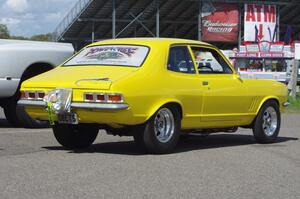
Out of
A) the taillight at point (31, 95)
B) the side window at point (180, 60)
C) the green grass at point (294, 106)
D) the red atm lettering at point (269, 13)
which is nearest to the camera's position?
the taillight at point (31, 95)

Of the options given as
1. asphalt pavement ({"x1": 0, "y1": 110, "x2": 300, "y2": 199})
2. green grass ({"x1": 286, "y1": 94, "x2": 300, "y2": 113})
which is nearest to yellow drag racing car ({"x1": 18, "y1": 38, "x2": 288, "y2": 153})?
asphalt pavement ({"x1": 0, "y1": 110, "x2": 300, "y2": 199})

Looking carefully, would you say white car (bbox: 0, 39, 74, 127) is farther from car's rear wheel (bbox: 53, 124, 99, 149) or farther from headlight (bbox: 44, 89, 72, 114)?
headlight (bbox: 44, 89, 72, 114)

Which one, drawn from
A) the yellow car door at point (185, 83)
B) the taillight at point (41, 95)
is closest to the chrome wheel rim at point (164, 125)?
the yellow car door at point (185, 83)

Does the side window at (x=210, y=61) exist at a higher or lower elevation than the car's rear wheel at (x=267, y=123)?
higher

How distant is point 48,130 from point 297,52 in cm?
1334

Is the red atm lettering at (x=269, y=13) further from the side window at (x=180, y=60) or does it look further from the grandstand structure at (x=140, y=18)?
the side window at (x=180, y=60)

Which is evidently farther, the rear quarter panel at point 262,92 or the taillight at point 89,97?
the rear quarter panel at point 262,92

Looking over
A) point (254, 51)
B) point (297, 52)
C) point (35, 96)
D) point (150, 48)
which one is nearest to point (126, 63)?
point (150, 48)

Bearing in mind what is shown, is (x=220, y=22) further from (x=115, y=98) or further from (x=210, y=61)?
(x=115, y=98)

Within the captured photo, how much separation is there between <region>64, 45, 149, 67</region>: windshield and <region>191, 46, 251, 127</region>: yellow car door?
3.35 ft

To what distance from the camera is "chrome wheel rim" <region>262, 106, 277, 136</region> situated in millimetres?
10859

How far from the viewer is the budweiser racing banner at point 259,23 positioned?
46969 mm

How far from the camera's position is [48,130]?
12.3m

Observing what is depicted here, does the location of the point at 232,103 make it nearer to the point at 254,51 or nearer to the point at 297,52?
the point at 297,52
